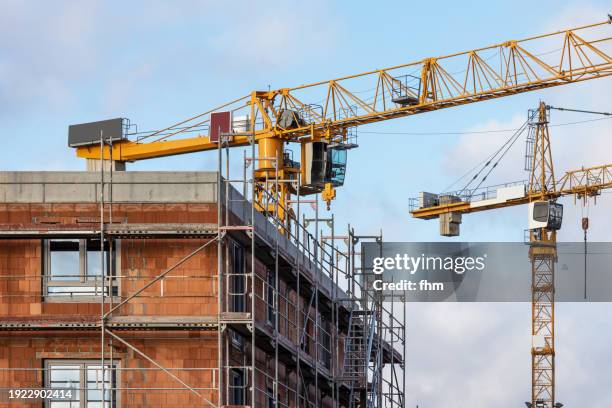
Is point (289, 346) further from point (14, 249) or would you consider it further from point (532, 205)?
point (532, 205)

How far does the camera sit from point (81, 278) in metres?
47.9

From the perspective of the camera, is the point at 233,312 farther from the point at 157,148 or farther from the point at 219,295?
the point at 157,148

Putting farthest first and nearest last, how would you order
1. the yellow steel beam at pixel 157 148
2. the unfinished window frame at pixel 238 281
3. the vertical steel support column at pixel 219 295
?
the yellow steel beam at pixel 157 148 → the unfinished window frame at pixel 238 281 → the vertical steel support column at pixel 219 295

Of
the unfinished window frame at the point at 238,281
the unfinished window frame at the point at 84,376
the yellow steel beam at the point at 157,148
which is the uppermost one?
the yellow steel beam at the point at 157,148

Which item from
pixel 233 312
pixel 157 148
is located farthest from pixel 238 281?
pixel 157 148

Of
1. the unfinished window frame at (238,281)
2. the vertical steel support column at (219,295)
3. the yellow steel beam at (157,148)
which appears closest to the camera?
the vertical steel support column at (219,295)

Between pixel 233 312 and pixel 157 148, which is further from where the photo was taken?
pixel 157 148

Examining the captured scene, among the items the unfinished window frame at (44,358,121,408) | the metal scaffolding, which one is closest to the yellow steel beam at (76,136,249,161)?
the metal scaffolding

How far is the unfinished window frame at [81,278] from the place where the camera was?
47656 millimetres

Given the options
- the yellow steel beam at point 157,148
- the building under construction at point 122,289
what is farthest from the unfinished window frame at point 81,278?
the yellow steel beam at point 157,148

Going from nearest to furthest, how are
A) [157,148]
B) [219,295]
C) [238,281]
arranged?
[219,295], [238,281], [157,148]

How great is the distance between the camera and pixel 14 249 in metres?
47.8

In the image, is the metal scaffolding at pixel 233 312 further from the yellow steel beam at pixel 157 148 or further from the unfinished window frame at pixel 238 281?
the yellow steel beam at pixel 157 148

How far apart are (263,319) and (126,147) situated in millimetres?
53965
